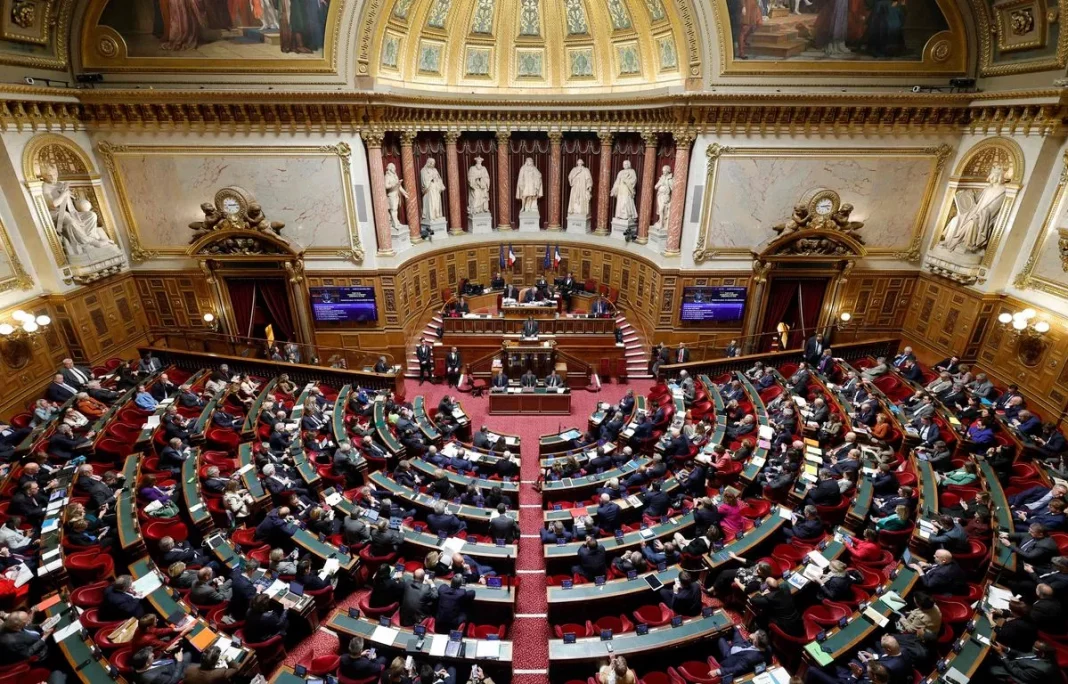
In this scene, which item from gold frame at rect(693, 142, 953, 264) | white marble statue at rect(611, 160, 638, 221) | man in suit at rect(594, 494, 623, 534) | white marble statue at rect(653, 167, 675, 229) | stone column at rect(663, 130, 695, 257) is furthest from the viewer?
white marble statue at rect(611, 160, 638, 221)

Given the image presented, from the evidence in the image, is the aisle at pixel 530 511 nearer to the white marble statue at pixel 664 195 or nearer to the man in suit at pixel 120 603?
the man in suit at pixel 120 603

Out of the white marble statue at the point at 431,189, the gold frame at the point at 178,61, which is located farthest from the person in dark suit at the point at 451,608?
the white marble statue at the point at 431,189

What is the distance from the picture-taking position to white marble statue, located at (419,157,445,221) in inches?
886

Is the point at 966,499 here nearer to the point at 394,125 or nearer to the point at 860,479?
the point at 860,479

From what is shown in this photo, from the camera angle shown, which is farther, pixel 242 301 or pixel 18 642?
pixel 242 301

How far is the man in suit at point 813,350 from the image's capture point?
17.4m

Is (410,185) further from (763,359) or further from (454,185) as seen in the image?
(763,359)

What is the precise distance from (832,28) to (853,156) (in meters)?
3.98

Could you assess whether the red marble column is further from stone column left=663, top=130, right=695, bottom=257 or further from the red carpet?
stone column left=663, top=130, right=695, bottom=257

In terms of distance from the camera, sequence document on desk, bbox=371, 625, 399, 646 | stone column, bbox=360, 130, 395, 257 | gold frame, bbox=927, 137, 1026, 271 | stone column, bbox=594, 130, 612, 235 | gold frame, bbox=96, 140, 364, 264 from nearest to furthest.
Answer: document on desk, bbox=371, 625, 399, 646 < gold frame, bbox=927, 137, 1026, 271 < gold frame, bbox=96, 140, 364, 264 < stone column, bbox=360, 130, 395, 257 < stone column, bbox=594, 130, 612, 235

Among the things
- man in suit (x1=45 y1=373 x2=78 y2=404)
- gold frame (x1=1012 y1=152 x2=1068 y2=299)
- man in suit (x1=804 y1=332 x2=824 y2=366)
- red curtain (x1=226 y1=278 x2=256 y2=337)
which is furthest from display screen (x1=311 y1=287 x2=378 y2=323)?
gold frame (x1=1012 y1=152 x2=1068 y2=299)

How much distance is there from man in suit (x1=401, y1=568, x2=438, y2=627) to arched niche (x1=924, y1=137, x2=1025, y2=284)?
59.6 ft

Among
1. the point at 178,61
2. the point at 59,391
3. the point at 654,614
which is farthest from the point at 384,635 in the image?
the point at 178,61

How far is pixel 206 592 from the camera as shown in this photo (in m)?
8.43
